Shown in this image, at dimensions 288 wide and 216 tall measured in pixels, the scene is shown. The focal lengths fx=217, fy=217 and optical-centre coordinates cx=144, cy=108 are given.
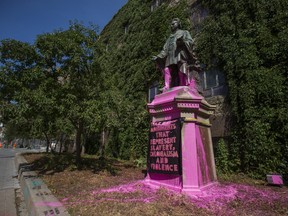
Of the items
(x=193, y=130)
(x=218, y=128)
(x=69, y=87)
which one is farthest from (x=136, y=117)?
(x=193, y=130)

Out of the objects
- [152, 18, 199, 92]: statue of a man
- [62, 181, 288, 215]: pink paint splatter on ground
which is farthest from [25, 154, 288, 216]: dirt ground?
[152, 18, 199, 92]: statue of a man

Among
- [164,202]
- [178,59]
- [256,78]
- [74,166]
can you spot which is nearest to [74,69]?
[178,59]

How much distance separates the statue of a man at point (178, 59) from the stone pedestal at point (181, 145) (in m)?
0.52

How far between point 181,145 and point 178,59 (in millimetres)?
2572

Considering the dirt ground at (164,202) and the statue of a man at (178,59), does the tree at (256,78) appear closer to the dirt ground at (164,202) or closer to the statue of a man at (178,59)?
the dirt ground at (164,202)

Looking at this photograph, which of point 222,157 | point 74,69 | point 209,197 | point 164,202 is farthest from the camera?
point 222,157

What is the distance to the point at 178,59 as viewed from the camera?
6.40 meters

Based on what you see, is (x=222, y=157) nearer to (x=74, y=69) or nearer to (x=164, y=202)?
(x=164, y=202)

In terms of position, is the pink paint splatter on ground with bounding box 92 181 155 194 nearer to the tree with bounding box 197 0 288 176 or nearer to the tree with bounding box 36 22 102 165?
the tree with bounding box 36 22 102 165

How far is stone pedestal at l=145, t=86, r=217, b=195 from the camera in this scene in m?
5.25

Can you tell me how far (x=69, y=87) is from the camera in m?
7.78

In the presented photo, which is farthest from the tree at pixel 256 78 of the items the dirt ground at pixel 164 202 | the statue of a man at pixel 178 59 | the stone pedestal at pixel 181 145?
the statue of a man at pixel 178 59

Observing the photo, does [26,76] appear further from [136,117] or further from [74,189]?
[136,117]

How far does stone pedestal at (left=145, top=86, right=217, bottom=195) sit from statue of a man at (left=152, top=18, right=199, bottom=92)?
0.52 meters
